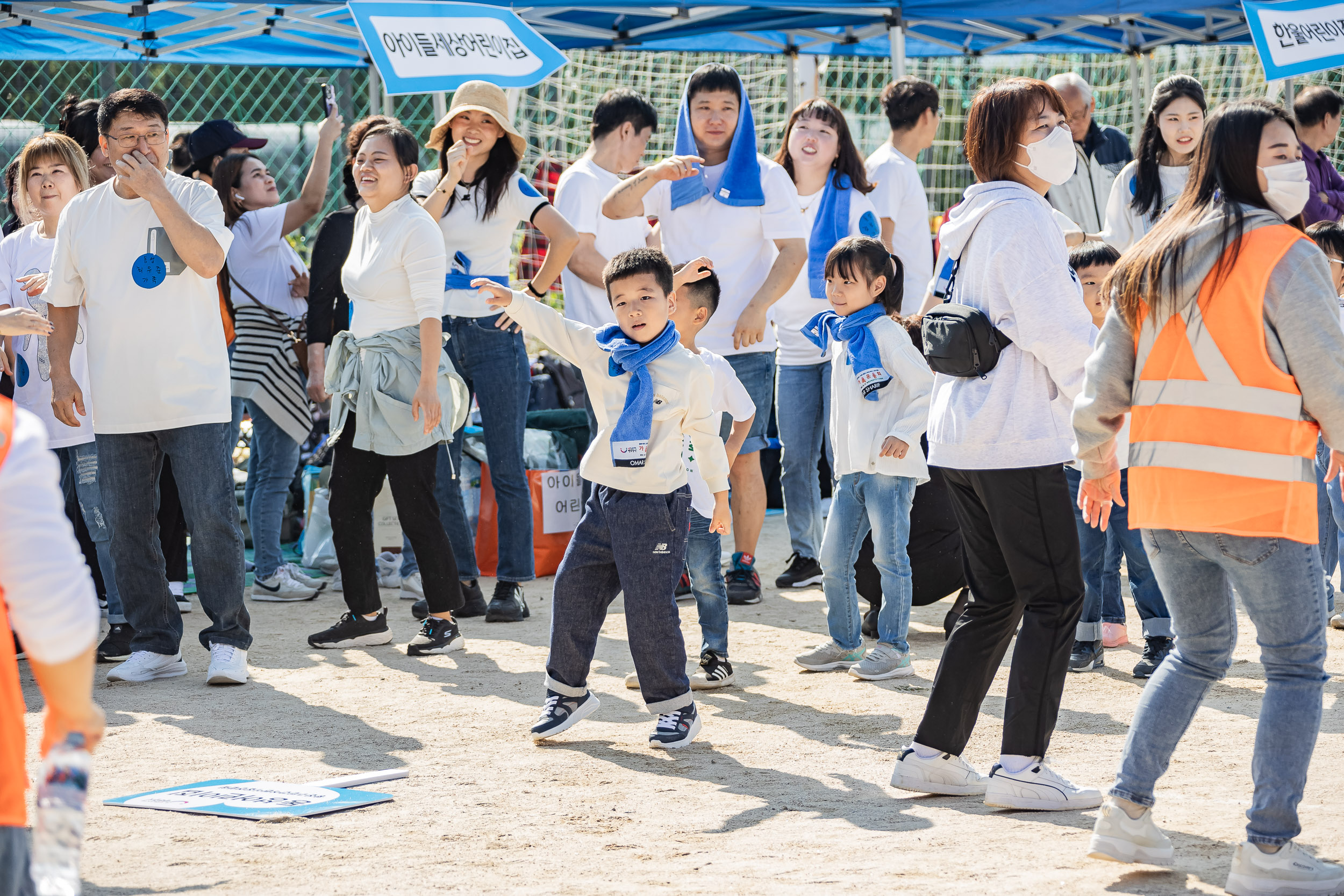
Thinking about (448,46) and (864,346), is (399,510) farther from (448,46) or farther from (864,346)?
(448,46)

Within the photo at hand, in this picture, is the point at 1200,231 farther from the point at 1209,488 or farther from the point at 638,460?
the point at 638,460

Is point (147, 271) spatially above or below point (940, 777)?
above

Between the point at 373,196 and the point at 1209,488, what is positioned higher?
the point at 373,196

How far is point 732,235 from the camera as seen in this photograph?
19.2 feet

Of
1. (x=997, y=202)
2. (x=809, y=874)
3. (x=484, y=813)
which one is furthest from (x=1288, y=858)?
(x=484, y=813)

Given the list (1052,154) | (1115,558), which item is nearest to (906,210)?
(1115,558)

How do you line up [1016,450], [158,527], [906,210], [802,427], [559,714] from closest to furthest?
[1016,450] < [559,714] < [158,527] < [802,427] < [906,210]

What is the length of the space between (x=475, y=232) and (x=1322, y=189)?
3.85 metres

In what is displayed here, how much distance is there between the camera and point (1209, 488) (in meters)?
2.66

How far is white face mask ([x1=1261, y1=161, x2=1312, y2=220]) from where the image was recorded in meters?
2.72

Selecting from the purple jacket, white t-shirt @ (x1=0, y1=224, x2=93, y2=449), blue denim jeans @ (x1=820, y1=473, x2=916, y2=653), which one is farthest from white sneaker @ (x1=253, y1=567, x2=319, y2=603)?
the purple jacket

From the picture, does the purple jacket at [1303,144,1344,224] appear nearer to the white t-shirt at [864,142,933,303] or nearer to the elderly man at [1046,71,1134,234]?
the elderly man at [1046,71,1134,234]

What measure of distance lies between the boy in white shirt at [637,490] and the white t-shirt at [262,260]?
2.67m

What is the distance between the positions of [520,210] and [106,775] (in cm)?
268
